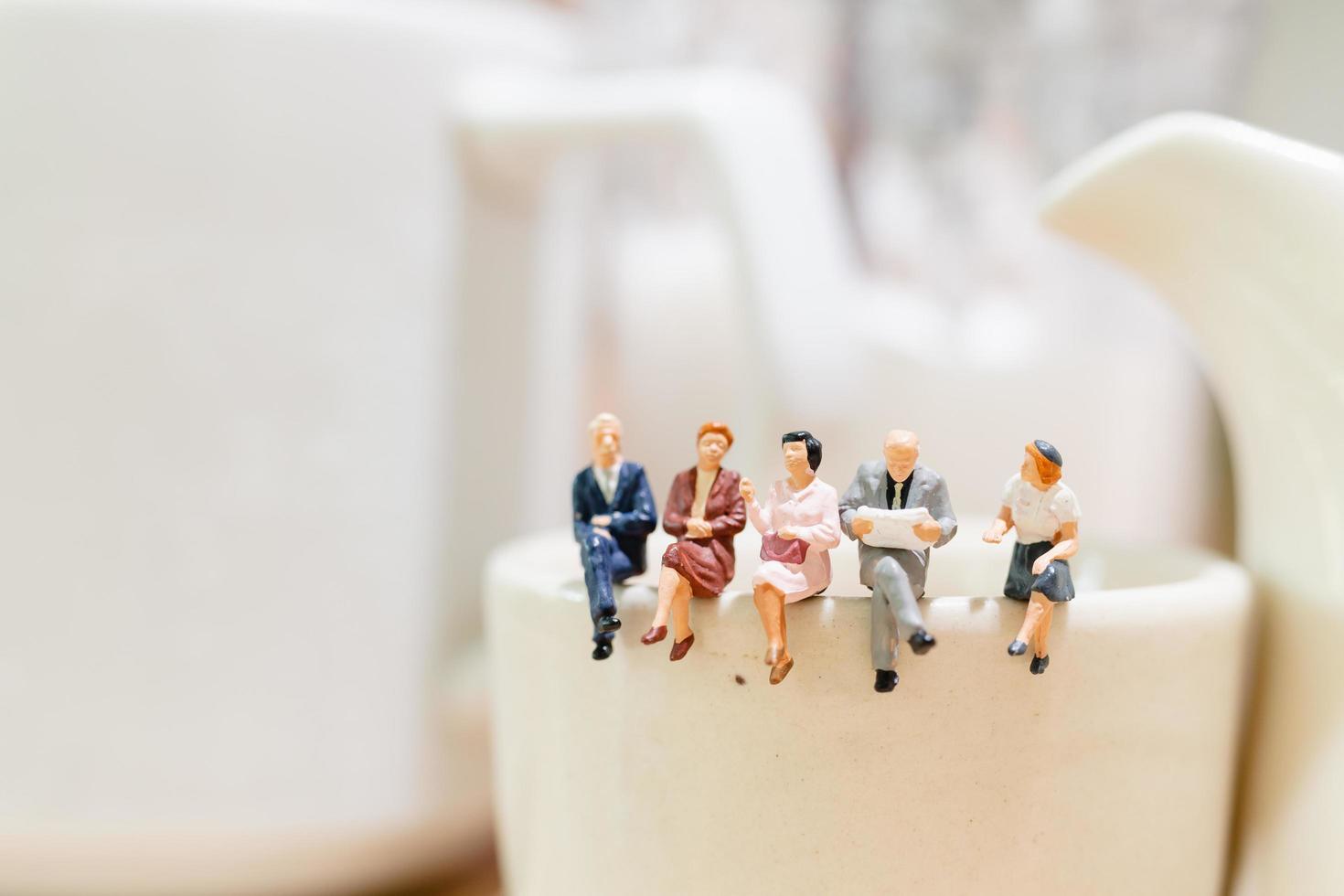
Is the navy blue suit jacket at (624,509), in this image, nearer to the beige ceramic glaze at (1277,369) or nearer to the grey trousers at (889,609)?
the grey trousers at (889,609)

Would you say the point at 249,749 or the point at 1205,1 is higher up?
the point at 1205,1

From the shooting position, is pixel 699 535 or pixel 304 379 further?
pixel 304 379

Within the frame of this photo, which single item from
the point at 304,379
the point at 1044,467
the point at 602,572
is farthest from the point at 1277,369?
the point at 304,379

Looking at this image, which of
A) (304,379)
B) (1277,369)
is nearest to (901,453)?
(1277,369)

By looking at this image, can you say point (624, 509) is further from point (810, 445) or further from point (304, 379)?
point (304, 379)

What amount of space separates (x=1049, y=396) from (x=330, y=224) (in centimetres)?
38

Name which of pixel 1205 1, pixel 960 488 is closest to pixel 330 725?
pixel 960 488

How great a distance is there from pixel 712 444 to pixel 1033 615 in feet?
0.30

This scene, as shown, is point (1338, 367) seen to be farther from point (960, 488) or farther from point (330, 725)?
point (330, 725)

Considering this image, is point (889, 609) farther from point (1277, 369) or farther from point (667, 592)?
point (1277, 369)

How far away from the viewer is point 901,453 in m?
0.30

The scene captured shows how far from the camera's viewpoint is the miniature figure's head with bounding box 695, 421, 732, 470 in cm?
32

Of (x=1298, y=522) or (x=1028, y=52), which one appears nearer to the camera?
(x=1298, y=522)

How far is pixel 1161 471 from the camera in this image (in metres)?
0.65
